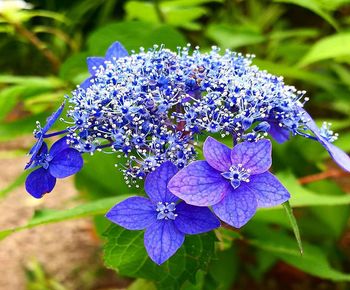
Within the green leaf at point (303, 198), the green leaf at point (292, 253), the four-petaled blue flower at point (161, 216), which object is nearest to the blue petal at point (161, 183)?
the four-petaled blue flower at point (161, 216)

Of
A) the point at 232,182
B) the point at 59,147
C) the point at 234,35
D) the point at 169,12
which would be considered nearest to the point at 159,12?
the point at 169,12

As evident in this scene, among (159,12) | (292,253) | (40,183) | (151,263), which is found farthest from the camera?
(159,12)

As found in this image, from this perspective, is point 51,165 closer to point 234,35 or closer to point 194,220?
point 194,220

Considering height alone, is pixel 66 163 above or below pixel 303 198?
above

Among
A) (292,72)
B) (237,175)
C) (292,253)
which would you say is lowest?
(292,253)

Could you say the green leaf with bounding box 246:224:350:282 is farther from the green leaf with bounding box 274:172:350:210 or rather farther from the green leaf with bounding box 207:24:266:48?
the green leaf with bounding box 207:24:266:48

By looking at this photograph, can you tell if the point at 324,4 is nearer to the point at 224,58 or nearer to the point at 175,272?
the point at 224,58
